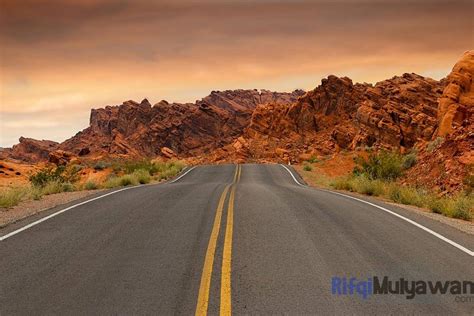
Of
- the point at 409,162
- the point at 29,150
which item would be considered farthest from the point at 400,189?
the point at 29,150

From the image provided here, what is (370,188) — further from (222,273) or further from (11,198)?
(222,273)

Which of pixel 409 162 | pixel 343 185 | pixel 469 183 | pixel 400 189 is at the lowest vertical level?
pixel 343 185

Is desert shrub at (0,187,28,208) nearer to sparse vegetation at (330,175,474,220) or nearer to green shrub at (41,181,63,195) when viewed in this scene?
green shrub at (41,181,63,195)

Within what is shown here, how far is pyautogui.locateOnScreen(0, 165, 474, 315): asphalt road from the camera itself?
5387 millimetres

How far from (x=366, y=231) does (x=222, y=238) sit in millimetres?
3220

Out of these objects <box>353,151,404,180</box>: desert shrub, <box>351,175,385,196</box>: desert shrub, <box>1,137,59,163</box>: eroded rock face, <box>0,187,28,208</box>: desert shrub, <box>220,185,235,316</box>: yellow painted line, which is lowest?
<box>220,185,235,316</box>: yellow painted line

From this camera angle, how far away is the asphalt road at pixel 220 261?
212 inches

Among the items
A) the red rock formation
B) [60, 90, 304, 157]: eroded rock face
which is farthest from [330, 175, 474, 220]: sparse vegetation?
[60, 90, 304, 157]: eroded rock face

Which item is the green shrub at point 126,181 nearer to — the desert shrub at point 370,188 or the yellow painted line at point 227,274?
the desert shrub at point 370,188

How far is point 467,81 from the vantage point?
31.2m

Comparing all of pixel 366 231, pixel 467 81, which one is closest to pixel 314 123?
pixel 467 81

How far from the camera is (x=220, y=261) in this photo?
6922mm

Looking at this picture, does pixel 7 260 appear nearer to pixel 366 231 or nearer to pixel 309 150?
pixel 366 231

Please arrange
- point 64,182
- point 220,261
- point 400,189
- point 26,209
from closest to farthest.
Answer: point 220,261, point 26,209, point 400,189, point 64,182
